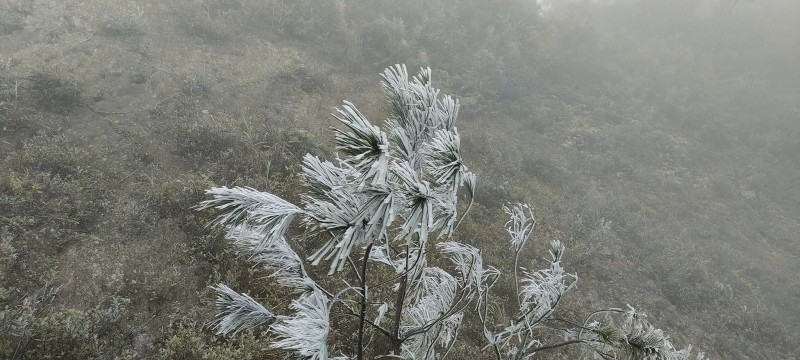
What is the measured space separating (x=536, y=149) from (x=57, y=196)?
9714mm

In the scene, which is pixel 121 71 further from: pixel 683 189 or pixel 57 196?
pixel 683 189

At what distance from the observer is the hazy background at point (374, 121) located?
4441 millimetres

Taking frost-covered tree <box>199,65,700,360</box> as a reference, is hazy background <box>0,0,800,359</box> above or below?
below

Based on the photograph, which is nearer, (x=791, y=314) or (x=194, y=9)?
(x=791, y=314)

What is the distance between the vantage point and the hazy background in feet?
14.6

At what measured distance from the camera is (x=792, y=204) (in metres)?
10.7

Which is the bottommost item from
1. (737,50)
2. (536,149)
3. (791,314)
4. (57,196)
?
(791,314)

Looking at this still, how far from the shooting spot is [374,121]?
848cm

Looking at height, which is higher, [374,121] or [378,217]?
[378,217]

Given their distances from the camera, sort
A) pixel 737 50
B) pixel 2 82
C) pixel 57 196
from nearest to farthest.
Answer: pixel 57 196 → pixel 2 82 → pixel 737 50

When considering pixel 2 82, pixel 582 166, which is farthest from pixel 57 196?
pixel 582 166

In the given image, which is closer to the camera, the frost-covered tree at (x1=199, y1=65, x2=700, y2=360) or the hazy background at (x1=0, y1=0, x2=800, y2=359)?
the frost-covered tree at (x1=199, y1=65, x2=700, y2=360)

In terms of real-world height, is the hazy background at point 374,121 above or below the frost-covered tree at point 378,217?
below

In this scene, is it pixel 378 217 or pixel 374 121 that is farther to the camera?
pixel 374 121
